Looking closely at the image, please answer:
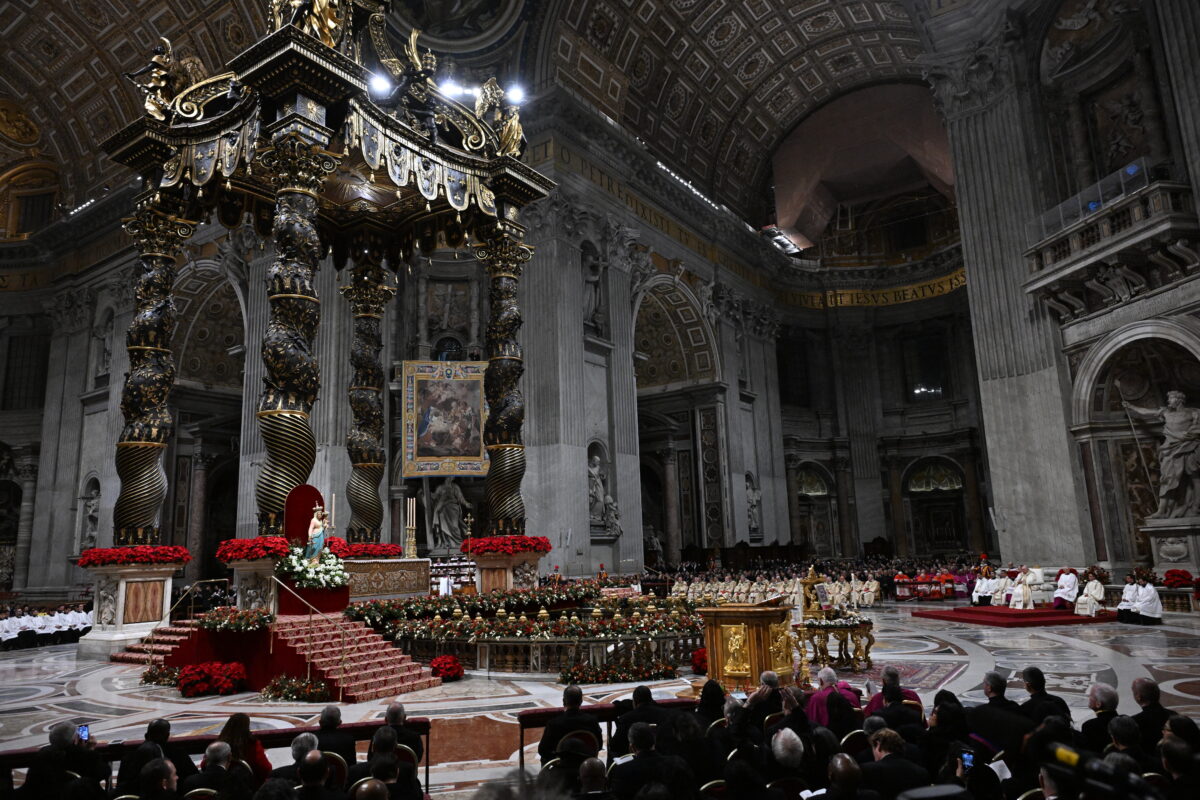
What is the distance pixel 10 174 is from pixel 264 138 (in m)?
24.5

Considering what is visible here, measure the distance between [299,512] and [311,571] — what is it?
32.1 inches

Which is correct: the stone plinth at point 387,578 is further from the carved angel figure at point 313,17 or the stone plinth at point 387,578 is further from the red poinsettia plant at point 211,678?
the carved angel figure at point 313,17

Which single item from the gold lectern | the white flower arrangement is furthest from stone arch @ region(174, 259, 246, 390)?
the gold lectern

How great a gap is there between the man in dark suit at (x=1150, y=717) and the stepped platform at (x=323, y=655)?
6663 millimetres

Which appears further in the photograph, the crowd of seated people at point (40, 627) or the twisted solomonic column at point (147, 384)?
the crowd of seated people at point (40, 627)

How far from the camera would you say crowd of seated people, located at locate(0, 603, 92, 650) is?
51.2ft

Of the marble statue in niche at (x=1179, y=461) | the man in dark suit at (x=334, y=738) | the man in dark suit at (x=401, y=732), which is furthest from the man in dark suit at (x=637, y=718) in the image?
the marble statue in niche at (x=1179, y=461)

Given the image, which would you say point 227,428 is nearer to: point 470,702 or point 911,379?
point 470,702

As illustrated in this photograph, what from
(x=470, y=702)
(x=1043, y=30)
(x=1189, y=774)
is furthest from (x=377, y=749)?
(x=1043, y=30)

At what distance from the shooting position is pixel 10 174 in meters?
27.8

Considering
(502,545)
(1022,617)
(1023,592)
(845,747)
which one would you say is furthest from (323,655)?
(1023,592)

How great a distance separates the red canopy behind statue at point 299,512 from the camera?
31.4 ft

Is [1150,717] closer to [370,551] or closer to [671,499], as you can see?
[370,551]

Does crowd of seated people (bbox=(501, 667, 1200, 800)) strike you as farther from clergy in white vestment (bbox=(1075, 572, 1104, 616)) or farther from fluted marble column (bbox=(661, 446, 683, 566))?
fluted marble column (bbox=(661, 446, 683, 566))
